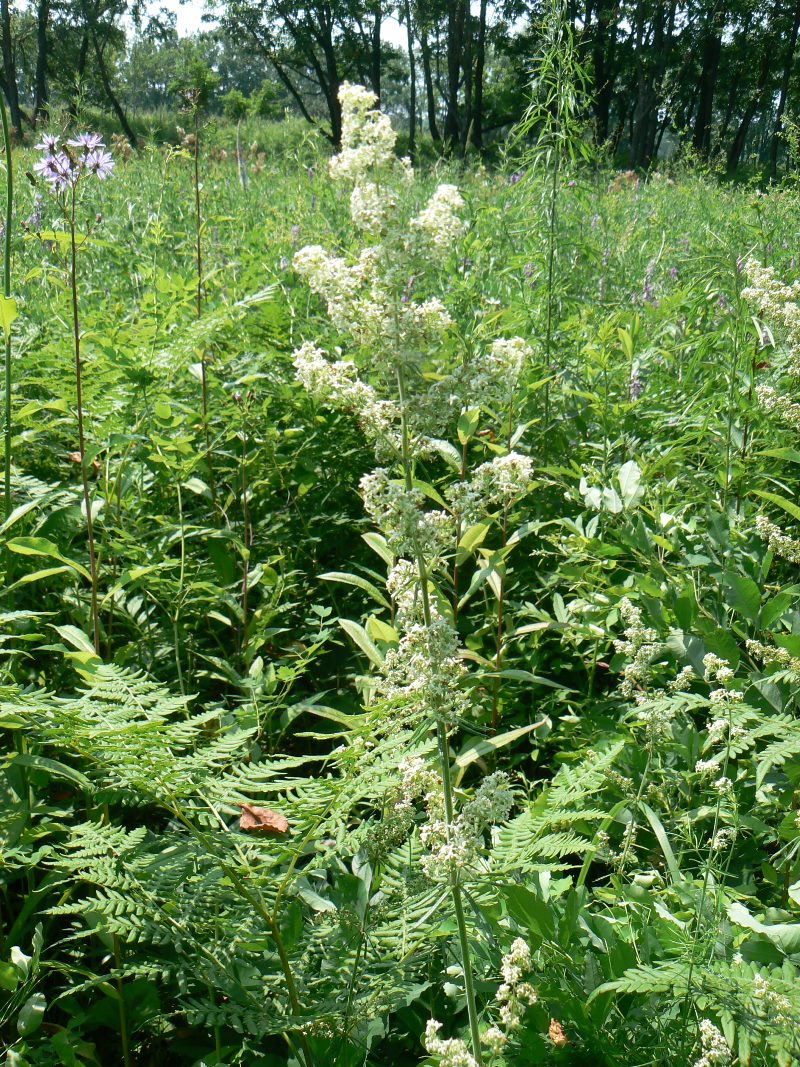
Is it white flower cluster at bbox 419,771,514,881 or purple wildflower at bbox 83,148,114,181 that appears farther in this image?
purple wildflower at bbox 83,148,114,181

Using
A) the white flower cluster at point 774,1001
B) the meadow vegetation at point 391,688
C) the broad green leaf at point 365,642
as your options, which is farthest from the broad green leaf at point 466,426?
the white flower cluster at point 774,1001

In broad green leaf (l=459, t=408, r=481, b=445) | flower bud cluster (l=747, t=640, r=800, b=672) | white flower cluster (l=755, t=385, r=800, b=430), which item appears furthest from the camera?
broad green leaf (l=459, t=408, r=481, b=445)

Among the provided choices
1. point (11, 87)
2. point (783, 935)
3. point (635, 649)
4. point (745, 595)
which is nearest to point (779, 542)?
point (745, 595)

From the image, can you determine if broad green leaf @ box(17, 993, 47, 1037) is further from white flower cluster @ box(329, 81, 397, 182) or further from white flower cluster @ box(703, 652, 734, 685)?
white flower cluster @ box(329, 81, 397, 182)

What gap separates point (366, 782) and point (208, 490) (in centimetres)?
164

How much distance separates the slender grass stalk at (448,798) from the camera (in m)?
1.12

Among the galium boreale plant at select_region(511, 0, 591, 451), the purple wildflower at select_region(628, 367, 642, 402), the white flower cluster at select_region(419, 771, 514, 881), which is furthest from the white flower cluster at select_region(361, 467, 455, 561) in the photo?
the purple wildflower at select_region(628, 367, 642, 402)

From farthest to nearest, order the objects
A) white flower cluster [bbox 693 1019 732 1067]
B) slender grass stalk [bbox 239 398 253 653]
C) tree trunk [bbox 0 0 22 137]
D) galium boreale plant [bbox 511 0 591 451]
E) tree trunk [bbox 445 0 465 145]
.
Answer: tree trunk [bbox 445 0 465 145]
tree trunk [bbox 0 0 22 137]
galium boreale plant [bbox 511 0 591 451]
slender grass stalk [bbox 239 398 253 653]
white flower cluster [bbox 693 1019 732 1067]

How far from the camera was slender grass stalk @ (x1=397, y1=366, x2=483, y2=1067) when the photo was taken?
1125mm

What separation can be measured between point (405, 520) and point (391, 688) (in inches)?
10.8

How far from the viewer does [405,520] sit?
1.37m

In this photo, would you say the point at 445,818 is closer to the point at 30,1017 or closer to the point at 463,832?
the point at 463,832

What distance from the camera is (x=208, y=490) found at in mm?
2795

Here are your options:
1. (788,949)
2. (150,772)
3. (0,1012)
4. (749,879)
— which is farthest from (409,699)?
(749,879)
